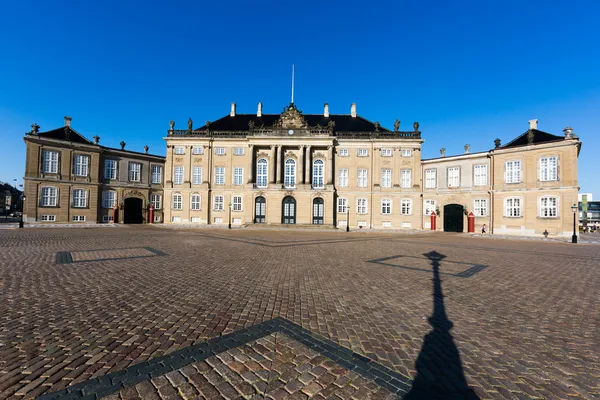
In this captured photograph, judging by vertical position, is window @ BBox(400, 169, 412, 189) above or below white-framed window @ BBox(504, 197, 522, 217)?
above

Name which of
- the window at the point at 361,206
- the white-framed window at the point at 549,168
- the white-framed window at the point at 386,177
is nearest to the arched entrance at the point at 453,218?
the white-framed window at the point at 386,177

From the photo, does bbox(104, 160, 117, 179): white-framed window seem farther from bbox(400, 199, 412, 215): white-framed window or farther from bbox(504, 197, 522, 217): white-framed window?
bbox(504, 197, 522, 217): white-framed window

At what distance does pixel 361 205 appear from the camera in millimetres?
36594

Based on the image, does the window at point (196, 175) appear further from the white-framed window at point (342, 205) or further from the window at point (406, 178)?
the window at point (406, 178)

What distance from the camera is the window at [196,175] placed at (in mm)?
38062

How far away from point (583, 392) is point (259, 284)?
18.9 ft

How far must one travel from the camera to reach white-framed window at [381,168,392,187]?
3644 cm

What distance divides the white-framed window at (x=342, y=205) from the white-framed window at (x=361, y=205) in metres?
1.59

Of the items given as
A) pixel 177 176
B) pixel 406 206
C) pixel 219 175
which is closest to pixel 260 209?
pixel 219 175

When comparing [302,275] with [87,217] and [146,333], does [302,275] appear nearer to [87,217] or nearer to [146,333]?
[146,333]

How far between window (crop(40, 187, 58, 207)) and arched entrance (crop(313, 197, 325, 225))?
3282 centimetres

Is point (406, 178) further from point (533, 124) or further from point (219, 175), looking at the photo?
point (219, 175)

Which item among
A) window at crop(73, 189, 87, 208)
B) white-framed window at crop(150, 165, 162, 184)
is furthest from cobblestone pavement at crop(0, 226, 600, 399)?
white-framed window at crop(150, 165, 162, 184)

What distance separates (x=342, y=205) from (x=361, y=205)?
268 centimetres
